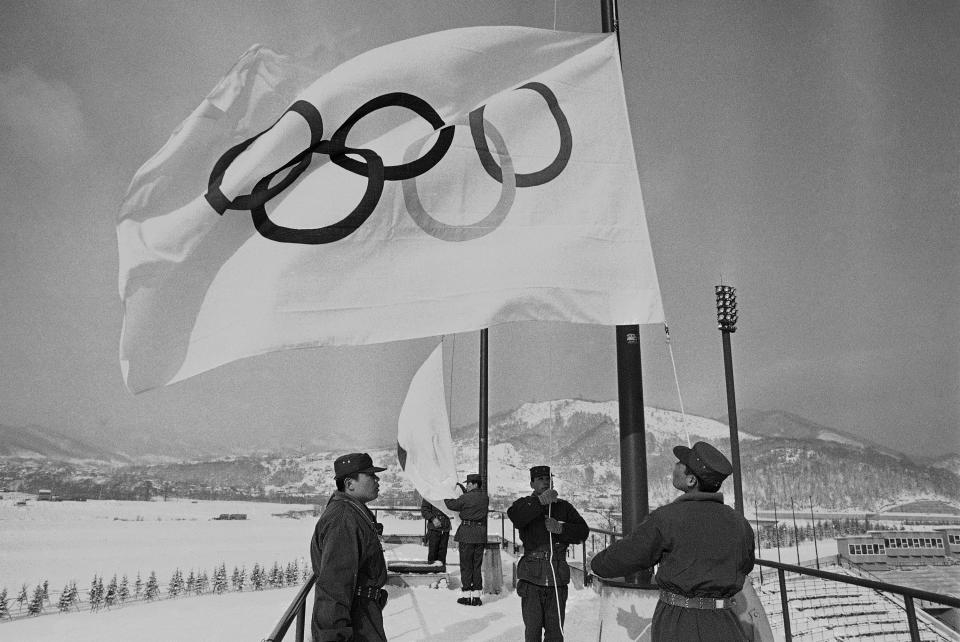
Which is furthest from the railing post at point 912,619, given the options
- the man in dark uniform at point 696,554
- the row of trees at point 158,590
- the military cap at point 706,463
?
the row of trees at point 158,590

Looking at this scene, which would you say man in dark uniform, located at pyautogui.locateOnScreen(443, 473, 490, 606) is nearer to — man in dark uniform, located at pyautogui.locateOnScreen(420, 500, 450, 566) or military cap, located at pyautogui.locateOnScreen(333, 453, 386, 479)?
man in dark uniform, located at pyautogui.locateOnScreen(420, 500, 450, 566)

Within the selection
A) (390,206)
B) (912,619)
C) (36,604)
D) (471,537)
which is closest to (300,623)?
(390,206)

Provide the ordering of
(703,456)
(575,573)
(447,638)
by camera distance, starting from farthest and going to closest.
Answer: (575,573)
(447,638)
(703,456)

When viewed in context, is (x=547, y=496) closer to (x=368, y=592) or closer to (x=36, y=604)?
(x=368, y=592)

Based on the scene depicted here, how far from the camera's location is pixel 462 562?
9875 millimetres

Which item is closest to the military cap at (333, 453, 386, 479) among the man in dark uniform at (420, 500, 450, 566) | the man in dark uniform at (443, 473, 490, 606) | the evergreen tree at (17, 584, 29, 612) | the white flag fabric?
the white flag fabric

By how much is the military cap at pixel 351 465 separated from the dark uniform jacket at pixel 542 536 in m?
1.96

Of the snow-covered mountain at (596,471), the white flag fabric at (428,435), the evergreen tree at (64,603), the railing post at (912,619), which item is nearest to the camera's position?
the railing post at (912,619)

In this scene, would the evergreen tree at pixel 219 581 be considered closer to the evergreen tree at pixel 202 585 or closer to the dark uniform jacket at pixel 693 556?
the evergreen tree at pixel 202 585

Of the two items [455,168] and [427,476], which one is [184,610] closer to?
[427,476]

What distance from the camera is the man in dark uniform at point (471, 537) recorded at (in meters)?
9.71

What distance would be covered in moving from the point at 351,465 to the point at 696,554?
6.12 feet

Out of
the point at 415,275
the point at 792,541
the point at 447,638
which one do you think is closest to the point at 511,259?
the point at 415,275

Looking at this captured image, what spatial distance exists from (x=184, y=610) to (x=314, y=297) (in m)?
11.1
